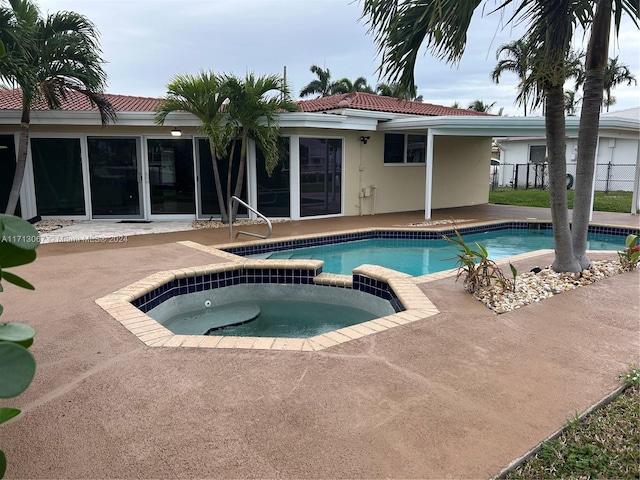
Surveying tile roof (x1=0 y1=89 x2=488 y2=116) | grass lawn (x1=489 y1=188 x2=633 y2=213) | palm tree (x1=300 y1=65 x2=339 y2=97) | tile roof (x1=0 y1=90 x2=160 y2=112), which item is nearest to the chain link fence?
grass lawn (x1=489 y1=188 x2=633 y2=213)

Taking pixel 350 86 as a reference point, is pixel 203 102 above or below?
below

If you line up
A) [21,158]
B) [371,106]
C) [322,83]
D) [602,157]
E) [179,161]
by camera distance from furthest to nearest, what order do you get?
1. [322,83]
2. [602,157]
3. [371,106]
4. [179,161]
5. [21,158]

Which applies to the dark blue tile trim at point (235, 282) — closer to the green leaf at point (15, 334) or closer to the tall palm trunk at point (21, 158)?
the green leaf at point (15, 334)

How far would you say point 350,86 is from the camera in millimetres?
36906

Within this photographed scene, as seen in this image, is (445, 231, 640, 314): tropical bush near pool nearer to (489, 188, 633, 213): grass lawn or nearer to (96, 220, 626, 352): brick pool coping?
(96, 220, 626, 352): brick pool coping

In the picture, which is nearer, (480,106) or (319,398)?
(319,398)

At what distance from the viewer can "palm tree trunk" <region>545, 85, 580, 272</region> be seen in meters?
5.45

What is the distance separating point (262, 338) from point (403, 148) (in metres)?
11.7

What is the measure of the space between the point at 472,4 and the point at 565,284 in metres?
3.48

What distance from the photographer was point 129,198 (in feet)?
39.5

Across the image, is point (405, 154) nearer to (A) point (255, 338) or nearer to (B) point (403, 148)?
(B) point (403, 148)

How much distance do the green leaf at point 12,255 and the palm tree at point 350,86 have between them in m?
37.4

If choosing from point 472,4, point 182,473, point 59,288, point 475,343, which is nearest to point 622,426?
point 475,343

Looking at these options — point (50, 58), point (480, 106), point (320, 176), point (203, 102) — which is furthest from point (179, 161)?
point (480, 106)
